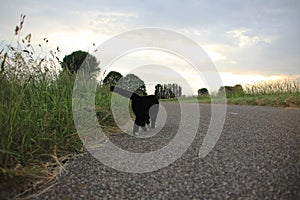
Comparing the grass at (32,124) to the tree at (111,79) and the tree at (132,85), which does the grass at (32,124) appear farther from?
the tree at (111,79)

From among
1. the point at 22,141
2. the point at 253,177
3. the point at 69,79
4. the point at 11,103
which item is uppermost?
the point at 69,79

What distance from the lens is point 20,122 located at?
6.53ft

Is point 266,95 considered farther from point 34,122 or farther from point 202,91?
point 34,122

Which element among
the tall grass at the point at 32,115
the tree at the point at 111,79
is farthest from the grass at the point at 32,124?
the tree at the point at 111,79

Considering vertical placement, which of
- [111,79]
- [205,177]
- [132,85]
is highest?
[111,79]

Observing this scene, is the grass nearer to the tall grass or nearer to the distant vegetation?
the tall grass

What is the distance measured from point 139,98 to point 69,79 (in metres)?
0.83

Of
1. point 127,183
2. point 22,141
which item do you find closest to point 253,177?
point 127,183

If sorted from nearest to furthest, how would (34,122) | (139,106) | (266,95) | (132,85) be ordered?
(34,122) < (139,106) < (132,85) < (266,95)

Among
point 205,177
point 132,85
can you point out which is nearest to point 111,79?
point 132,85

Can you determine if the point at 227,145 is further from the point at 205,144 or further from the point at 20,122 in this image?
the point at 20,122

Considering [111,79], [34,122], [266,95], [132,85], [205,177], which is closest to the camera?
[205,177]

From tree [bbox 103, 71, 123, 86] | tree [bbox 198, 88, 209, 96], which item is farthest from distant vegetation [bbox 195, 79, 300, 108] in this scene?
tree [bbox 103, 71, 123, 86]

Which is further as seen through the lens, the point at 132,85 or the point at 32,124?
the point at 132,85
